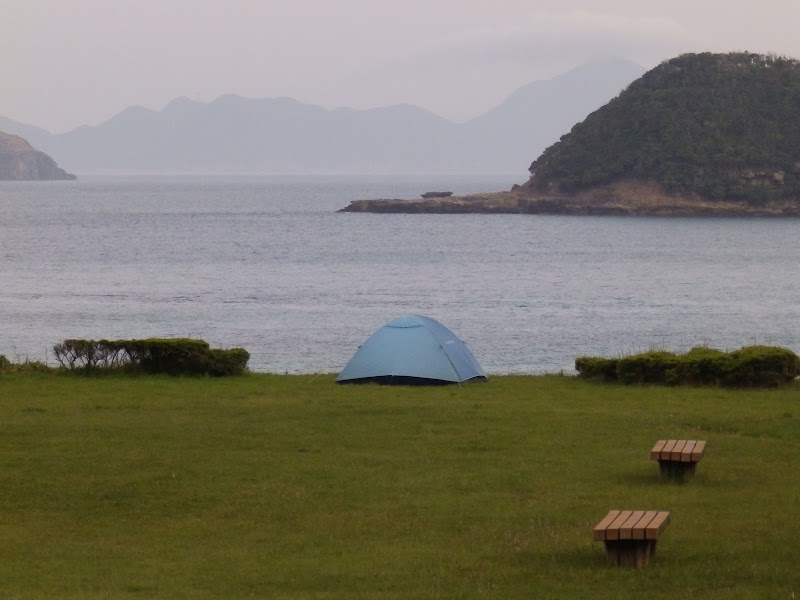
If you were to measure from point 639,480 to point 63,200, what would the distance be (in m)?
194

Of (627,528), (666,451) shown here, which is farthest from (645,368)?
(627,528)

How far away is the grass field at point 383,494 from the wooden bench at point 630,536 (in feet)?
0.53

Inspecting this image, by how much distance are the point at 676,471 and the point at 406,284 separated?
52597 millimetres

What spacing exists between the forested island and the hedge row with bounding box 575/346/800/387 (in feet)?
378

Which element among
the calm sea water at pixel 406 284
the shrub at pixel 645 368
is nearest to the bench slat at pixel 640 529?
the shrub at pixel 645 368

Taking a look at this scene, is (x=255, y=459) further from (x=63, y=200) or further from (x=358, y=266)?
(x=63, y=200)

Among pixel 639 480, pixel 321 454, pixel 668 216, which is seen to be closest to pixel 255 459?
pixel 321 454

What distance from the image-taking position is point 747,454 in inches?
580

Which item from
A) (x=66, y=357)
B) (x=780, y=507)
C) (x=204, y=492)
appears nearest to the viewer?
(x=780, y=507)

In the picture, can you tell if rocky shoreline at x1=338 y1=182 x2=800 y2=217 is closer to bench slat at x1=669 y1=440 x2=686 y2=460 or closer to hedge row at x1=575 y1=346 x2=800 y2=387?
hedge row at x1=575 y1=346 x2=800 y2=387

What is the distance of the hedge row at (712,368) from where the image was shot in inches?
828

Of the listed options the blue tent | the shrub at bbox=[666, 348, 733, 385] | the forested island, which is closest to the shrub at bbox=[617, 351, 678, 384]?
the shrub at bbox=[666, 348, 733, 385]

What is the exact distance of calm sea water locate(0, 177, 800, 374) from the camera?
41.8 m

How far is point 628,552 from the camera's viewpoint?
958 cm
